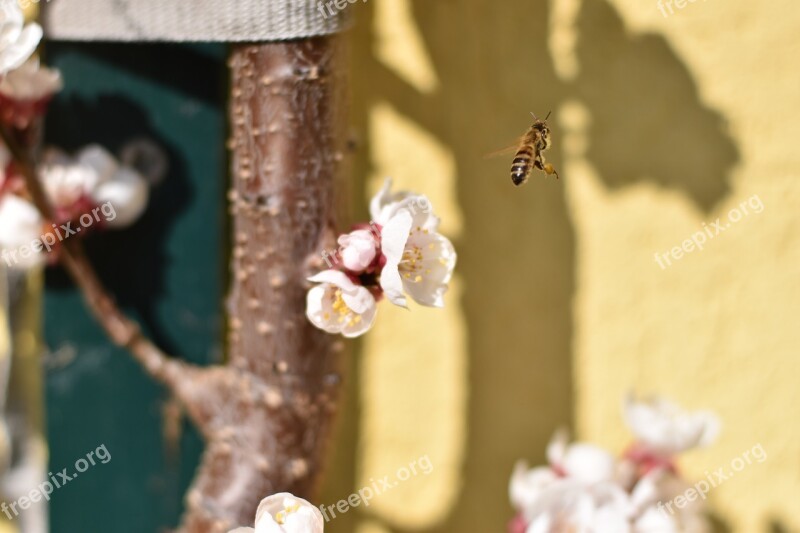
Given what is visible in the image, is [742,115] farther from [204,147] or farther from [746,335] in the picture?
[204,147]

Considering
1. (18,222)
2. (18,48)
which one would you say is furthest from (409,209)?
(18,222)

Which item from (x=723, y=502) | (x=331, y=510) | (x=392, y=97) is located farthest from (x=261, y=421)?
(x=723, y=502)

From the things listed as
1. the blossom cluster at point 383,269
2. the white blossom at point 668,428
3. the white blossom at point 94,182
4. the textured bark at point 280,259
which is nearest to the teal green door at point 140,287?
the white blossom at point 94,182

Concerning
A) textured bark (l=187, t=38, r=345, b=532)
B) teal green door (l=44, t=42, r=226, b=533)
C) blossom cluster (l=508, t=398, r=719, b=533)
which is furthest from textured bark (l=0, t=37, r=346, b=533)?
blossom cluster (l=508, t=398, r=719, b=533)

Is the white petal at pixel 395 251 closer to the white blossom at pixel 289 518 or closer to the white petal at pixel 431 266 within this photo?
the white petal at pixel 431 266

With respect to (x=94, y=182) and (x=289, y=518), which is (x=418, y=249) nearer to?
(x=289, y=518)

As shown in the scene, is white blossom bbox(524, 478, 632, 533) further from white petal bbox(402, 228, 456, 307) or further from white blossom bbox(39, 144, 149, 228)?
white blossom bbox(39, 144, 149, 228)
